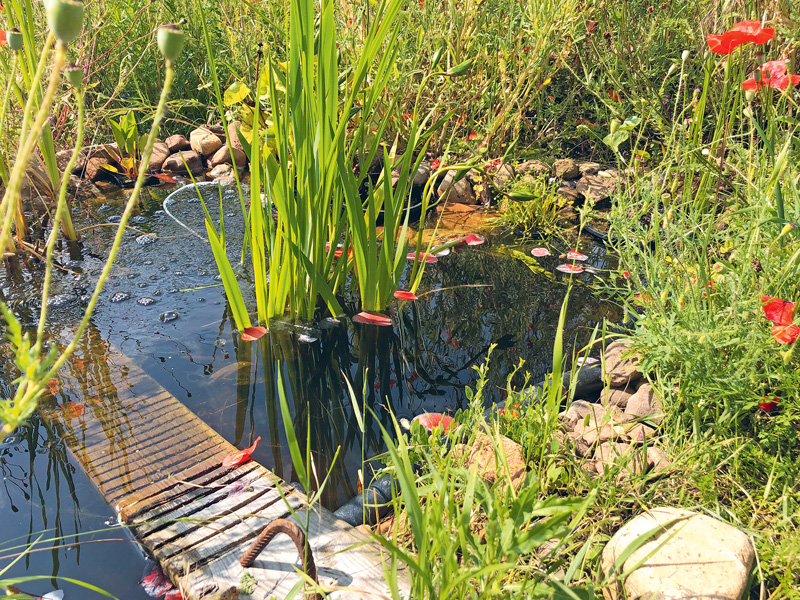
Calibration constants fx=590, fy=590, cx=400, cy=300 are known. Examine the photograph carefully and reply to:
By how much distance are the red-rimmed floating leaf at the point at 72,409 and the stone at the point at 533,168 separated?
2.91m

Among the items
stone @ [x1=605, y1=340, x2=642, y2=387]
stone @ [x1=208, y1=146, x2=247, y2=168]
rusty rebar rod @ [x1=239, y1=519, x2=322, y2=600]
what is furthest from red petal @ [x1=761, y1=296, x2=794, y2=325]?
stone @ [x1=208, y1=146, x2=247, y2=168]

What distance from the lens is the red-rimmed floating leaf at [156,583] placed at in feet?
4.24

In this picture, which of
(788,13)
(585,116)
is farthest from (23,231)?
(585,116)

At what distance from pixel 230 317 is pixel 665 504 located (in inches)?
69.4

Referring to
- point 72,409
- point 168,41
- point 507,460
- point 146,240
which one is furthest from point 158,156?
point 168,41

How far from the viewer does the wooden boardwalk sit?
126 centimetres

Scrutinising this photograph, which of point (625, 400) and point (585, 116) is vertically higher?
point (585, 116)

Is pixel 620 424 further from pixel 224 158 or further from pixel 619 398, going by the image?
pixel 224 158

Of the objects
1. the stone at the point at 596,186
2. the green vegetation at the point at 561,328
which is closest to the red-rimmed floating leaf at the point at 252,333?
the green vegetation at the point at 561,328

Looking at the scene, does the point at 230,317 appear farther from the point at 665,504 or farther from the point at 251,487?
the point at 665,504

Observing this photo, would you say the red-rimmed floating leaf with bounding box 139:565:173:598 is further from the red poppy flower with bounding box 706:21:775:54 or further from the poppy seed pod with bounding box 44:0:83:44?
the red poppy flower with bounding box 706:21:775:54

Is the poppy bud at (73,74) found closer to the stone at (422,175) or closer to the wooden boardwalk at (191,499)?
the wooden boardwalk at (191,499)

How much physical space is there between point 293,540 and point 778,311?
1082mm

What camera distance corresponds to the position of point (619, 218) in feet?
5.71
